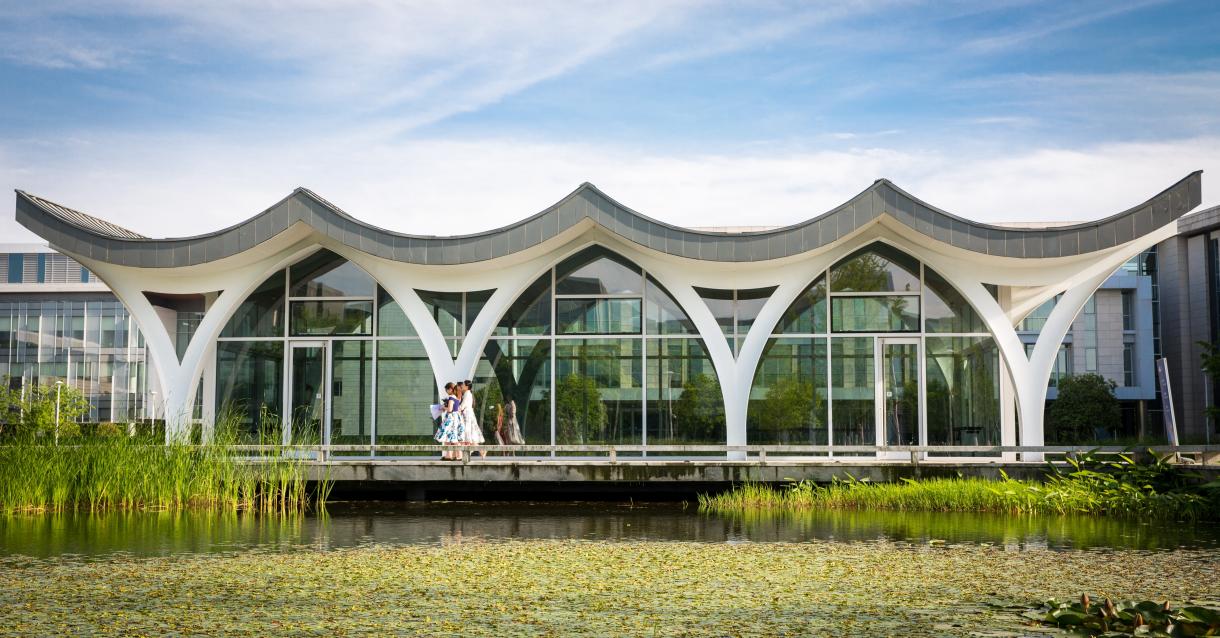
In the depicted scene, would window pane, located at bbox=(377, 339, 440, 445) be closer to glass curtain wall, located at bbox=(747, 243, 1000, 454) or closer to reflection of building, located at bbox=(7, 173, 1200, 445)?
reflection of building, located at bbox=(7, 173, 1200, 445)

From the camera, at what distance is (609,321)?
21.2 m

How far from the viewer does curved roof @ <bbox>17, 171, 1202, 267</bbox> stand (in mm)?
19312

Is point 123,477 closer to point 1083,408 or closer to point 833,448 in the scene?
point 833,448

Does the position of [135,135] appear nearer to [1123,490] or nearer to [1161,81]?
[1123,490]

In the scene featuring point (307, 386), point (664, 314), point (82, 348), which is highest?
point (82, 348)

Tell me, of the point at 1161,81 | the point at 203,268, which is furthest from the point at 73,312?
the point at 1161,81

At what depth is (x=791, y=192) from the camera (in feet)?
88.8

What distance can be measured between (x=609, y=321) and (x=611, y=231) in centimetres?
194

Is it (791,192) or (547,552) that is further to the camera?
(791,192)

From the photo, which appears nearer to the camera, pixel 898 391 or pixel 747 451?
pixel 747 451

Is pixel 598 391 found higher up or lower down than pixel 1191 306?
lower down

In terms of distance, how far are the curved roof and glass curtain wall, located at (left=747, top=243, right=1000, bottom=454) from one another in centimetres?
157

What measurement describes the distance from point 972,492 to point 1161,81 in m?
9.77

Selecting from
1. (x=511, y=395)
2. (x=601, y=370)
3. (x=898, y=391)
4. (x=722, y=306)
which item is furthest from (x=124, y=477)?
(x=898, y=391)
